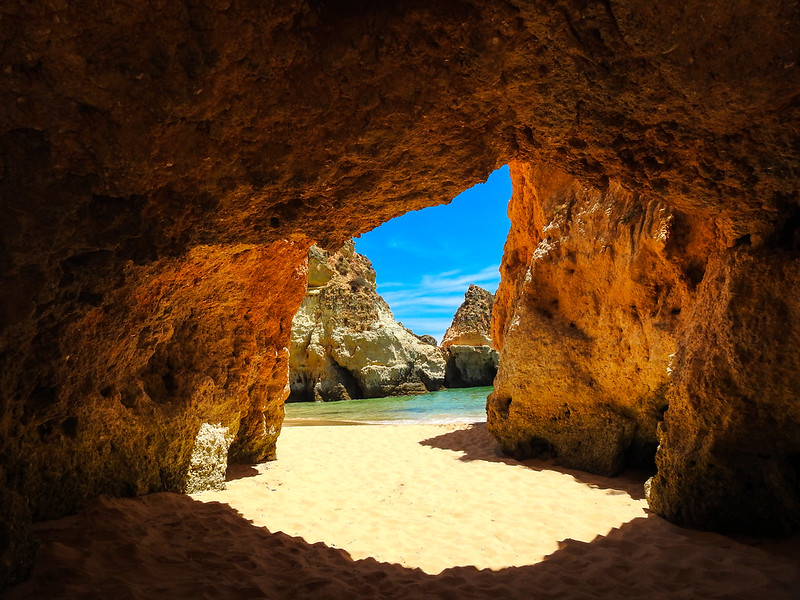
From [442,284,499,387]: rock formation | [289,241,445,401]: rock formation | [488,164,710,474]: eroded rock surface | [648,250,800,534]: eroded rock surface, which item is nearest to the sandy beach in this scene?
[648,250,800,534]: eroded rock surface

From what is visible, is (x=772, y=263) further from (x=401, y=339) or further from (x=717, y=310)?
(x=401, y=339)

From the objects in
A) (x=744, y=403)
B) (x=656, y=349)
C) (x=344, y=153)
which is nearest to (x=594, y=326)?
(x=656, y=349)

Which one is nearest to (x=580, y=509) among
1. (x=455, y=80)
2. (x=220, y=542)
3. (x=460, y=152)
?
(x=220, y=542)

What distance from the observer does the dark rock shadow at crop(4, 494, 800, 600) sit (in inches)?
119

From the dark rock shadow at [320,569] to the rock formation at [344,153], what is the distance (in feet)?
1.11

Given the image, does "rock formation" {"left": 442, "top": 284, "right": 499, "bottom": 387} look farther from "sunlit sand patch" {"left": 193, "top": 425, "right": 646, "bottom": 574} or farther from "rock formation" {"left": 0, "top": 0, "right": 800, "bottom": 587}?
"rock formation" {"left": 0, "top": 0, "right": 800, "bottom": 587}

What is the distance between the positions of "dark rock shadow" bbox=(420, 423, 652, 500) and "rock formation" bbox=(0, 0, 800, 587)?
70.2 inches

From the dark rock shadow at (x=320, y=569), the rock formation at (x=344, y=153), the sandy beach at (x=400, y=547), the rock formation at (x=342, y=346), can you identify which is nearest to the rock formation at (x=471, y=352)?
the rock formation at (x=342, y=346)

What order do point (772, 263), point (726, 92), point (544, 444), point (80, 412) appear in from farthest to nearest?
point (544, 444)
point (80, 412)
point (772, 263)
point (726, 92)

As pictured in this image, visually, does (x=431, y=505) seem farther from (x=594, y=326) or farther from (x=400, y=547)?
(x=594, y=326)

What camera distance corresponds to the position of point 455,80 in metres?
2.75

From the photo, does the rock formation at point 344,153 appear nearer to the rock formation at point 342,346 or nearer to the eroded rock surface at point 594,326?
the eroded rock surface at point 594,326

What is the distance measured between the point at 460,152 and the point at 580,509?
4.11 metres

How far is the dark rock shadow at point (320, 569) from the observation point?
119 inches
